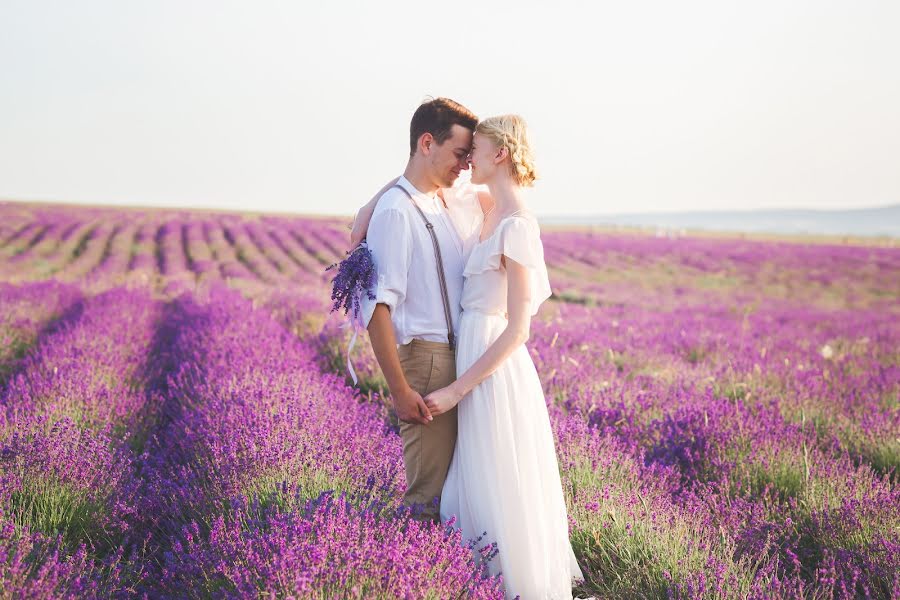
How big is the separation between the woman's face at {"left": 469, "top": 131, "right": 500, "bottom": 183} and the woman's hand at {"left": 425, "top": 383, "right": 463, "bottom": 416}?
2.39 feet

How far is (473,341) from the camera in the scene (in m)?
2.29

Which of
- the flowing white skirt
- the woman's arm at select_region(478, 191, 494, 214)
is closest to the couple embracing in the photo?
the flowing white skirt

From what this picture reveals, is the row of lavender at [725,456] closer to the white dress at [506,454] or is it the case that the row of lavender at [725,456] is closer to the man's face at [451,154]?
the white dress at [506,454]

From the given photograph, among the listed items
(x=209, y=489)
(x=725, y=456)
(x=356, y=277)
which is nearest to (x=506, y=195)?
(x=356, y=277)

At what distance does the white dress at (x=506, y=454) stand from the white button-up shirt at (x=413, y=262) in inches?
3.6

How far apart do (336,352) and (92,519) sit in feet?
9.95

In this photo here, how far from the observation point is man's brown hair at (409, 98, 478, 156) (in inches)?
90.6

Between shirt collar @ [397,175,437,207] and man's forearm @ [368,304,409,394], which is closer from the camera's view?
man's forearm @ [368,304,409,394]

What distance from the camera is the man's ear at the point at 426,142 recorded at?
231cm

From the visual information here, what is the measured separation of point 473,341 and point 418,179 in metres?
0.61

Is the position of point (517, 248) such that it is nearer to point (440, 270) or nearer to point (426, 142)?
point (440, 270)

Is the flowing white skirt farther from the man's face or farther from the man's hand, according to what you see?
the man's face

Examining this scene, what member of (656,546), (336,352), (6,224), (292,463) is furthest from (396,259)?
(6,224)

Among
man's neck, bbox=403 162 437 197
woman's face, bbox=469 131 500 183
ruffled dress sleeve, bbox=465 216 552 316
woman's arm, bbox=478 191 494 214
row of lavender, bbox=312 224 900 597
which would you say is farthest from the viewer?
woman's arm, bbox=478 191 494 214
